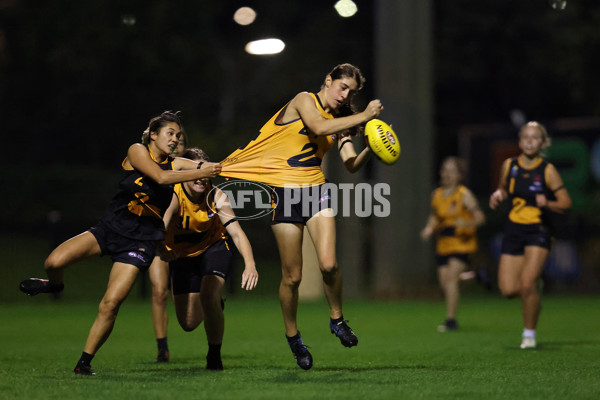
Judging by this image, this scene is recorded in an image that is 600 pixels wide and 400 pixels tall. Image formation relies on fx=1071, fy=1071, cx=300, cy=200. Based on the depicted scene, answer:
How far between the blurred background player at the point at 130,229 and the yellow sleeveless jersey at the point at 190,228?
1.98ft

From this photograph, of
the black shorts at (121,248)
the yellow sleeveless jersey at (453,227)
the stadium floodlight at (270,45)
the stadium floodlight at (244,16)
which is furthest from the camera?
the stadium floodlight at (244,16)

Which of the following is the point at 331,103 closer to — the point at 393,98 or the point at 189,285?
the point at 189,285

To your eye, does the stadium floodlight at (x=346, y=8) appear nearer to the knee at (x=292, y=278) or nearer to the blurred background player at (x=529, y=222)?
the blurred background player at (x=529, y=222)

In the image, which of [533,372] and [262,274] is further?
[262,274]

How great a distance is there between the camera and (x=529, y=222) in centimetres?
1041

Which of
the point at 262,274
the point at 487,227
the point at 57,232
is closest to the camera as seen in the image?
the point at 57,232

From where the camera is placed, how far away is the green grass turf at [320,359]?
24.1ft

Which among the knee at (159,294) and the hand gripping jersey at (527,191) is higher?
the hand gripping jersey at (527,191)

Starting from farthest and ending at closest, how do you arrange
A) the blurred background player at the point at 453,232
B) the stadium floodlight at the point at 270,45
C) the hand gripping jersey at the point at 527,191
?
the stadium floodlight at the point at 270,45 < the blurred background player at the point at 453,232 < the hand gripping jersey at the point at 527,191

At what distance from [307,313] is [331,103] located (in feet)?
27.3

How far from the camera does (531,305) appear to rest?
10336mm

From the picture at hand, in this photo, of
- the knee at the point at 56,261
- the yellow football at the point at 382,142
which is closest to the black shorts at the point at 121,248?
the knee at the point at 56,261

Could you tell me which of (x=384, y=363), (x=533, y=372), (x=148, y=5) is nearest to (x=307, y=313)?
(x=384, y=363)

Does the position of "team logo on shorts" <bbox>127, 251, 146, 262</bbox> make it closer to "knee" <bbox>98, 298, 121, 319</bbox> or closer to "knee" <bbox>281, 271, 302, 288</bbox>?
"knee" <bbox>98, 298, 121, 319</bbox>
